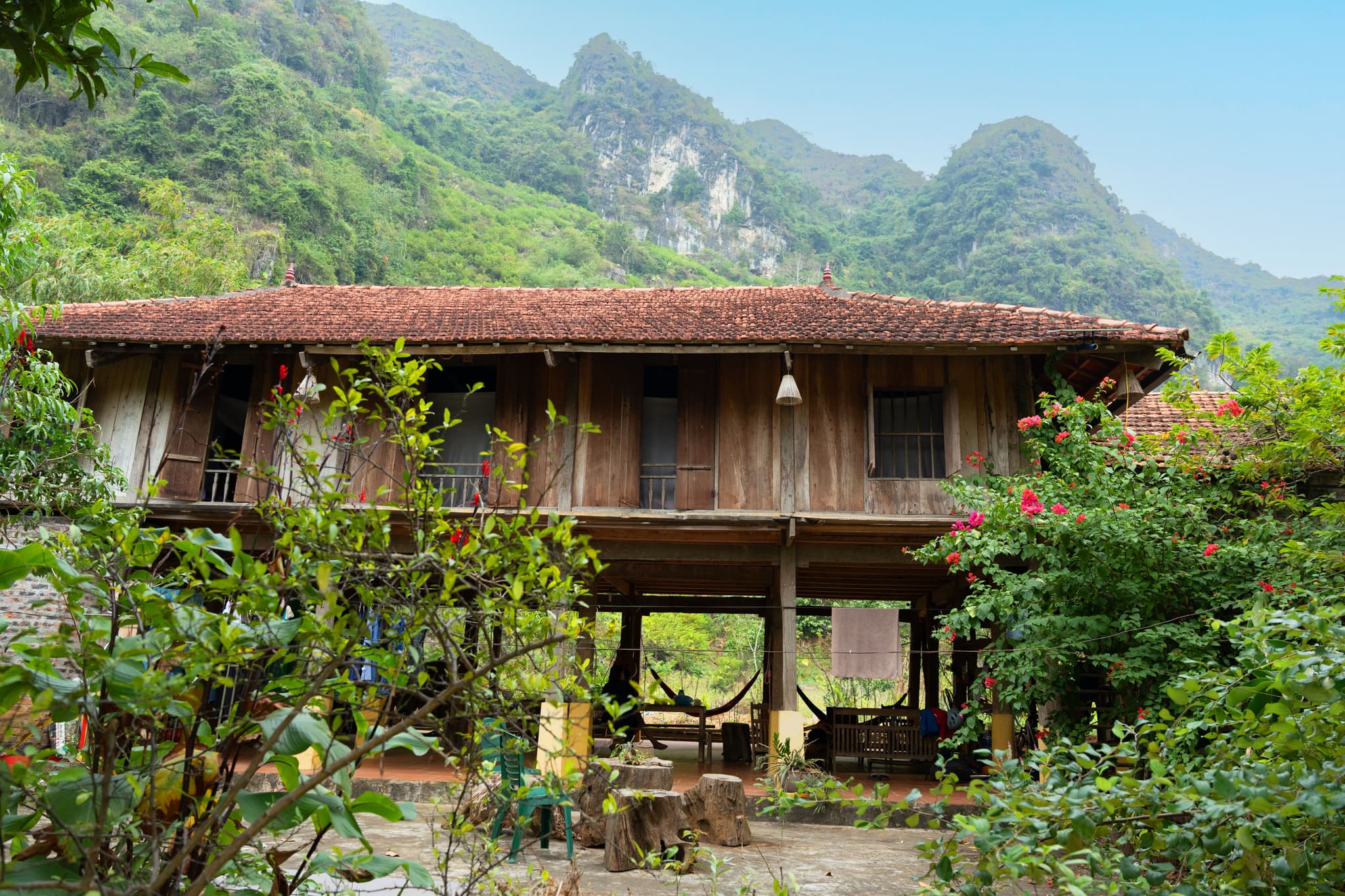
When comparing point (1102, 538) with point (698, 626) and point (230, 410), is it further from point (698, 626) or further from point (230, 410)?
point (698, 626)

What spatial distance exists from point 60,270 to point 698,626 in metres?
16.1

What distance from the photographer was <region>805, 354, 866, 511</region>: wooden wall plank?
9.05 meters

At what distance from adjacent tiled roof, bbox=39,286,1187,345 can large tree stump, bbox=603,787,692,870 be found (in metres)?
4.33

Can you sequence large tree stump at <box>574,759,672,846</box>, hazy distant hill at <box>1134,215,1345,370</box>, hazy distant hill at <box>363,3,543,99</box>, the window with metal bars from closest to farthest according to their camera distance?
large tree stump at <box>574,759,672,846</box>, the window with metal bars, hazy distant hill at <box>1134,215,1345,370</box>, hazy distant hill at <box>363,3,543,99</box>

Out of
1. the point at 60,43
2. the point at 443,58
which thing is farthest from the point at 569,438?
the point at 443,58

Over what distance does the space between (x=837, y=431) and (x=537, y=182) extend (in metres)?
46.0

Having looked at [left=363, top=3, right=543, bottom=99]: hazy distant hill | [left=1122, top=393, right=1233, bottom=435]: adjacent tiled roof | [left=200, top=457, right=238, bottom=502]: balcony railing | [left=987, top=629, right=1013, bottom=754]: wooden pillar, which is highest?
[left=363, top=3, right=543, bottom=99]: hazy distant hill

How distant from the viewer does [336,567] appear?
67.9 inches

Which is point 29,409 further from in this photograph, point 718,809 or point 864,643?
point 864,643

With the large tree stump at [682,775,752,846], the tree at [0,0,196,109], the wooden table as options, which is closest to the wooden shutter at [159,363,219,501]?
the wooden table

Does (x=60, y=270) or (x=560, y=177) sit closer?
(x=60, y=270)

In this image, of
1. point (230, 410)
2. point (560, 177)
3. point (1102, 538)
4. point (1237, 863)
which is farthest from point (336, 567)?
point (560, 177)

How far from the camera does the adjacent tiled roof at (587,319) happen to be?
28.3 ft

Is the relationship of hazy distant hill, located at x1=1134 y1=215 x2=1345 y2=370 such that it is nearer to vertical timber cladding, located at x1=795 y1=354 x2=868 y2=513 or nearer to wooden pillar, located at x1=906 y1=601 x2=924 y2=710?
wooden pillar, located at x1=906 y1=601 x2=924 y2=710
